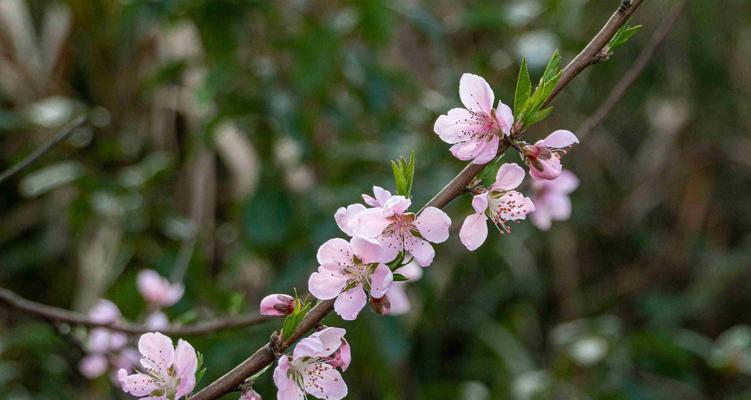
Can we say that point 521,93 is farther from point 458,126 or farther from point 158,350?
point 158,350

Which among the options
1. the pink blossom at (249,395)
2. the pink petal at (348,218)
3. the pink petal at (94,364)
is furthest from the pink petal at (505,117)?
the pink petal at (94,364)

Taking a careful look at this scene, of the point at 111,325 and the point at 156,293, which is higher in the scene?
the point at 111,325

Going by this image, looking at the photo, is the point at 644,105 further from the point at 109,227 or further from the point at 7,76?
the point at 7,76

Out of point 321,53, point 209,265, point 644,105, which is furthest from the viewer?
point 644,105

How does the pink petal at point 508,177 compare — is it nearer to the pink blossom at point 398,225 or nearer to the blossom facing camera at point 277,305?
the pink blossom at point 398,225

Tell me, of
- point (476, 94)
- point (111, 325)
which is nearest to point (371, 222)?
point (476, 94)

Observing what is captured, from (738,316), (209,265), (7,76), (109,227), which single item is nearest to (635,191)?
(738,316)
